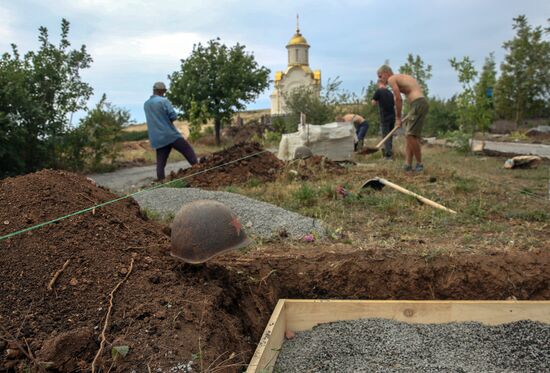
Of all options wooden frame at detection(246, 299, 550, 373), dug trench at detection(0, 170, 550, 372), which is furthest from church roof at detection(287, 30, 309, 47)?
wooden frame at detection(246, 299, 550, 373)

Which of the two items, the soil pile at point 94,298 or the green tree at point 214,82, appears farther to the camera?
the green tree at point 214,82

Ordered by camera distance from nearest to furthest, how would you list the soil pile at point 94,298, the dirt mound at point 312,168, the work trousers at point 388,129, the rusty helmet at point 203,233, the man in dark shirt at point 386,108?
the soil pile at point 94,298, the rusty helmet at point 203,233, the dirt mound at point 312,168, the man in dark shirt at point 386,108, the work trousers at point 388,129

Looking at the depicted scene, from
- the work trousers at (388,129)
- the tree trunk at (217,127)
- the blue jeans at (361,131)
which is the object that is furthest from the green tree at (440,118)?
the work trousers at (388,129)

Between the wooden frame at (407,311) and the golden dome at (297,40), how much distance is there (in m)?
43.8

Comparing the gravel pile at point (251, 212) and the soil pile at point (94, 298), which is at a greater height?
the soil pile at point (94, 298)

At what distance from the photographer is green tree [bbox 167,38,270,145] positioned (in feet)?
71.7

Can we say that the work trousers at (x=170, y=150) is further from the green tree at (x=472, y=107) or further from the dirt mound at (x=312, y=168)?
the green tree at (x=472, y=107)

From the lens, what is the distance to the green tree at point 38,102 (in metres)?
9.32

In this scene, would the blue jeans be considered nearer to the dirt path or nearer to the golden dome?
the dirt path

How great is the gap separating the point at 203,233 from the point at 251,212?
265 cm

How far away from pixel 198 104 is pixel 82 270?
19.8m

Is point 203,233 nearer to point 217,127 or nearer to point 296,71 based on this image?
point 217,127

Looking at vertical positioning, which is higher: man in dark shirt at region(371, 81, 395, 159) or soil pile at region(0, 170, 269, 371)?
man in dark shirt at region(371, 81, 395, 159)

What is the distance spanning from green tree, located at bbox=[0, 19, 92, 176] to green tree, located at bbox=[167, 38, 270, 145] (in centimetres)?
1080
